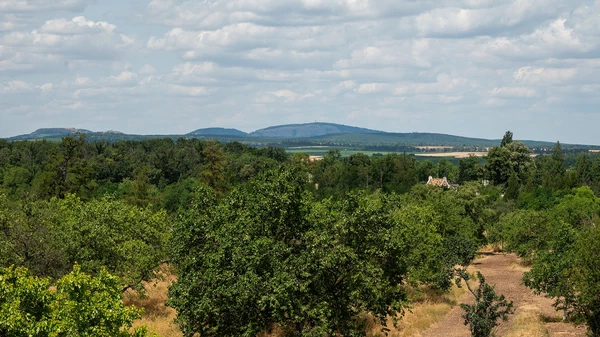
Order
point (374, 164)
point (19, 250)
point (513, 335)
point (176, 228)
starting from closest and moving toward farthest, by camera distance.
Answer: point (176, 228)
point (513, 335)
point (19, 250)
point (374, 164)

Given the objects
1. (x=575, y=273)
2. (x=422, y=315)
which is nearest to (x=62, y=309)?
(x=575, y=273)

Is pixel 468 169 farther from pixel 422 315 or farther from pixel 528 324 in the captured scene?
pixel 528 324

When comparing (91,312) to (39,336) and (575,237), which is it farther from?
(575,237)

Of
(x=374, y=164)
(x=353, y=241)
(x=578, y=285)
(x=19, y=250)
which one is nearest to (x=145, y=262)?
(x=19, y=250)

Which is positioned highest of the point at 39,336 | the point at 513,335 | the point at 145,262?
the point at 39,336

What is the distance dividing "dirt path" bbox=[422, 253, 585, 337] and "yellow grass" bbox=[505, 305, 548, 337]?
0.19m

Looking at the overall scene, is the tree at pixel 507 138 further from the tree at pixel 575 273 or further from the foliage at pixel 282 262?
the foliage at pixel 282 262

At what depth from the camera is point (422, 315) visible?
41.2m

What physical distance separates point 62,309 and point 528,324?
29.7 m

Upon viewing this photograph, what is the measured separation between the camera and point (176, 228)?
29516mm

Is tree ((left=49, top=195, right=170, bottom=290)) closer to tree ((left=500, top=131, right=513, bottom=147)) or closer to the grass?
the grass

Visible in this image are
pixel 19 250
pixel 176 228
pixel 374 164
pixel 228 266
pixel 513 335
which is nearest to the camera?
pixel 228 266

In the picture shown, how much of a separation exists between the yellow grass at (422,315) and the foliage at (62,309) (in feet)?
59.9

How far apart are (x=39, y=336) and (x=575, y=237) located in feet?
109
